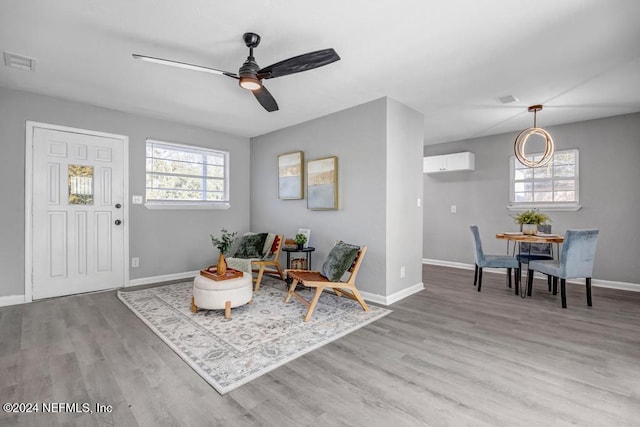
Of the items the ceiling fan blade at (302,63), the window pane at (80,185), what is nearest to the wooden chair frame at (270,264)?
the window pane at (80,185)

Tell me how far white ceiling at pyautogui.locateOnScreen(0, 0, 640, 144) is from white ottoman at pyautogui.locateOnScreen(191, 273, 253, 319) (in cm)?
211

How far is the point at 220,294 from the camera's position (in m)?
3.00

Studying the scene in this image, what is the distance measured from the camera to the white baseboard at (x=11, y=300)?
3.43 metres

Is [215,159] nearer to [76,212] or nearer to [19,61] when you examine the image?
[76,212]

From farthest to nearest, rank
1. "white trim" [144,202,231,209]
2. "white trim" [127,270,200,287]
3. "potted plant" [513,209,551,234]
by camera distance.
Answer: "white trim" [144,202,231,209] → "white trim" [127,270,200,287] → "potted plant" [513,209,551,234]

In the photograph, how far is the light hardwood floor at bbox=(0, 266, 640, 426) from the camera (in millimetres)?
1649

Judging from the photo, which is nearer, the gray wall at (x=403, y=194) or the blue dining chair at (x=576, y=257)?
the blue dining chair at (x=576, y=257)

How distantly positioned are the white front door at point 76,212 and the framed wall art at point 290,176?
224cm

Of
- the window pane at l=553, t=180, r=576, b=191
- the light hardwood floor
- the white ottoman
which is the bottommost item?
the light hardwood floor

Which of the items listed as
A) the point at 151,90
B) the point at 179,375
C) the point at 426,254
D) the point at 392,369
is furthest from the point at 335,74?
the point at 426,254

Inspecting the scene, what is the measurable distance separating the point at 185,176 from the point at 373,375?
4.21 m

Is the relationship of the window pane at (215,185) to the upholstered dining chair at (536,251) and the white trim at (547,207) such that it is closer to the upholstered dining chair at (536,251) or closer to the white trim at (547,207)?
the upholstered dining chair at (536,251)

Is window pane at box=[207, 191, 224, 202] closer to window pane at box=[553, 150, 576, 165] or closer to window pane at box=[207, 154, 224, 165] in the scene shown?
window pane at box=[207, 154, 224, 165]

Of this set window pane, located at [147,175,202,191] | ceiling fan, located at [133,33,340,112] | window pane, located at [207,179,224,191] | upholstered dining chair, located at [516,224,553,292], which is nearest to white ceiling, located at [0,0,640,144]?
ceiling fan, located at [133,33,340,112]
